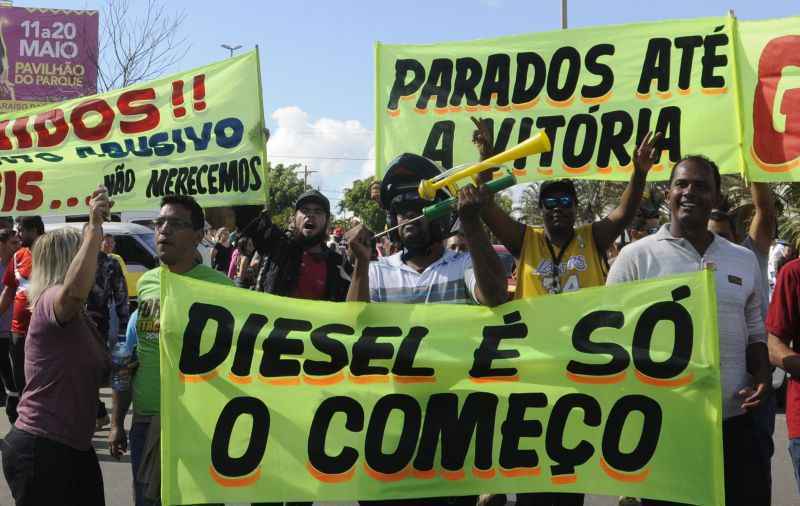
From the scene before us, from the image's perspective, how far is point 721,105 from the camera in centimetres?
623

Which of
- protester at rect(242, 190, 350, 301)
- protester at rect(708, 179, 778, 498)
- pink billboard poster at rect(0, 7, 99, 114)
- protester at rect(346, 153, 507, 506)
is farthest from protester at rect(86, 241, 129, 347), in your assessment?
pink billboard poster at rect(0, 7, 99, 114)

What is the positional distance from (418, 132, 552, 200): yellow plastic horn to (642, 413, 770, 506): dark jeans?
1323 mm

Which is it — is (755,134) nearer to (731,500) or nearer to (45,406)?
(731,500)

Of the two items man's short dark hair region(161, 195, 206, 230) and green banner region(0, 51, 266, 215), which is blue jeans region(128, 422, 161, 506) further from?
green banner region(0, 51, 266, 215)

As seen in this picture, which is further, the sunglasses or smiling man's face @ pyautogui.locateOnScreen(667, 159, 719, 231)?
the sunglasses

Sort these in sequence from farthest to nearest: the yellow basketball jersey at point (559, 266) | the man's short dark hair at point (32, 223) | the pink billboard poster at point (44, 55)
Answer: the pink billboard poster at point (44, 55) → the man's short dark hair at point (32, 223) → the yellow basketball jersey at point (559, 266)

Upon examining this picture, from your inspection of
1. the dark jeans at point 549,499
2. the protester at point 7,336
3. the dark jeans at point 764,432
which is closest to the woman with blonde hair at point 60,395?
the dark jeans at point 549,499

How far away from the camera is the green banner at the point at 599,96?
20.0 feet

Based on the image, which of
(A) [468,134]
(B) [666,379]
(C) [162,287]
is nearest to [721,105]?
Result: (A) [468,134]

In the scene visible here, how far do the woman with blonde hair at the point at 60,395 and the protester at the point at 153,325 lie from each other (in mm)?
249

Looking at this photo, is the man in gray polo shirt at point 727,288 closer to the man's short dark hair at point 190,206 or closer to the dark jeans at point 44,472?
the man's short dark hair at point 190,206

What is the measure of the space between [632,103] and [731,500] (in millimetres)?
2826

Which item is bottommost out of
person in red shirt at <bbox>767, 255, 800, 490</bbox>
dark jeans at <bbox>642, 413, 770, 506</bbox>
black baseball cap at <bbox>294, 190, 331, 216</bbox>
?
dark jeans at <bbox>642, 413, 770, 506</bbox>

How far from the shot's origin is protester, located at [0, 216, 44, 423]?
8633 mm
